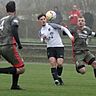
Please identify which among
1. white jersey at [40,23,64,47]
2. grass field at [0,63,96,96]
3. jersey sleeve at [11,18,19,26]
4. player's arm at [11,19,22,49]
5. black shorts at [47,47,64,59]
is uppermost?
jersey sleeve at [11,18,19,26]

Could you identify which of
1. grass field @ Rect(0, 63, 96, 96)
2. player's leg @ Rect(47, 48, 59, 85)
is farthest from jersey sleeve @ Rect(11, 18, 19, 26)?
player's leg @ Rect(47, 48, 59, 85)

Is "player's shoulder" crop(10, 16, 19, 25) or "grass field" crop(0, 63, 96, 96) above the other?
"player's shoulder" crop(10, 16, 19, 25)

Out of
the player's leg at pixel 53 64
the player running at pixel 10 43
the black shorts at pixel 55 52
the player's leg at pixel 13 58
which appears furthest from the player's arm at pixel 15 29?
the black shorts at pixel 55 52

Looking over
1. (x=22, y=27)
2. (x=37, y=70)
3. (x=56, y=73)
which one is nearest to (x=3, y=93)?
(x=56, y=73)

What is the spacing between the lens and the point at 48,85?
634 inches

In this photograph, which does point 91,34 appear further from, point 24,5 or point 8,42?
point 24,5

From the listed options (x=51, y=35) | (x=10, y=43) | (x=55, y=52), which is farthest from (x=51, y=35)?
(x=10, y=43)

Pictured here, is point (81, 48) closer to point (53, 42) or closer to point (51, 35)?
point (53, 42)

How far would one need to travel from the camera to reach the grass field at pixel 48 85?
1391 centimetres

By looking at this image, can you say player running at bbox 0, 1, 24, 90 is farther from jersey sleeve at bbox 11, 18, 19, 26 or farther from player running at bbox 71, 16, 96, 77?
player running at bbox 71, 16, 96, 77

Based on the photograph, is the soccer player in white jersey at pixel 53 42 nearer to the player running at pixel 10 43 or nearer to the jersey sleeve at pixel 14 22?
the player running at pixel 10 43

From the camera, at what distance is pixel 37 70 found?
22125 mm

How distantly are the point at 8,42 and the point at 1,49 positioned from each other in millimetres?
219

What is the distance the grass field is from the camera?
45.6ft
